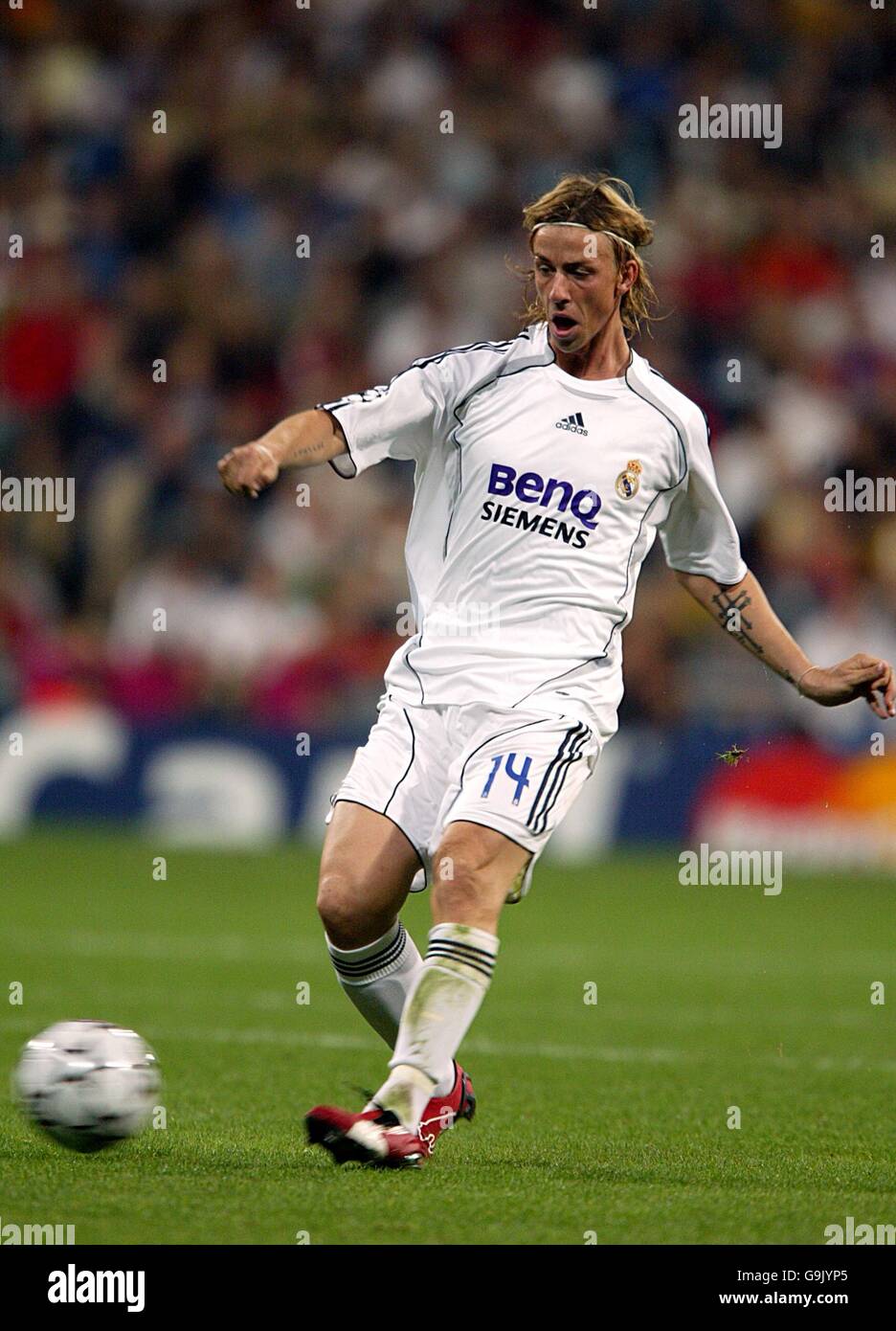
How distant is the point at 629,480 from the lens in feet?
19.6

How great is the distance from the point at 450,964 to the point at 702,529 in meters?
1.67

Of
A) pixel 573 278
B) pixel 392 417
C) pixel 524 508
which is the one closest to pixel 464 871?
pixel 524 508

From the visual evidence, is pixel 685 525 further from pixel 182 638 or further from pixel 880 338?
pixel 880 338

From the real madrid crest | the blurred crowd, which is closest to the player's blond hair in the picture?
the real madrid crest

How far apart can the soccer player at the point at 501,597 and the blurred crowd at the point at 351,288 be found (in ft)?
30.9

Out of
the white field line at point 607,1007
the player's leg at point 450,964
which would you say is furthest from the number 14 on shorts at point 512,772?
the white field line at point 607,1007

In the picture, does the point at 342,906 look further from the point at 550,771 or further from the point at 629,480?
the point at 629,480

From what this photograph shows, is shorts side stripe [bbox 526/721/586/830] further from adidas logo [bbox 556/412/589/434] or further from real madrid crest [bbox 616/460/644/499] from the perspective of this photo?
adidas logo [bbox 556/412/589/434]

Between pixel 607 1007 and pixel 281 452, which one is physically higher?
pixel 281 452

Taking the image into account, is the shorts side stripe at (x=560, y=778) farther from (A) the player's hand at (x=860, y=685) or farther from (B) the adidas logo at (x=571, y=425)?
(B) the adidas logo at (x=571, y=425)

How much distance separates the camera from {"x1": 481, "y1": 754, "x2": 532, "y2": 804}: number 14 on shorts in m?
5.56

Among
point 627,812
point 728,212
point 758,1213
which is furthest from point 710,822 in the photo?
point 758,1213

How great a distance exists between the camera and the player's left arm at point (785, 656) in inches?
237

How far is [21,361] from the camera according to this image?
60.2 ft
